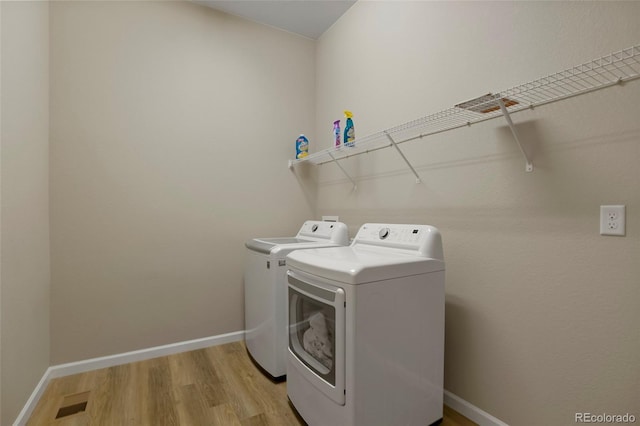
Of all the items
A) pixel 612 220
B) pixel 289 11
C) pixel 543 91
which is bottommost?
pixel 612 220

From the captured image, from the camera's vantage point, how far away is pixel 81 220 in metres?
2.03

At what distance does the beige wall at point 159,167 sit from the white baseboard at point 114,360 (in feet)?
0.15

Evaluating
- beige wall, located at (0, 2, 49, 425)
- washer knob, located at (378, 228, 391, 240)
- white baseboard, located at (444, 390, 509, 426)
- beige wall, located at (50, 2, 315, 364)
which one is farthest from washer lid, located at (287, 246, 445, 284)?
beige wall, located at (0, 2, 49, 425)

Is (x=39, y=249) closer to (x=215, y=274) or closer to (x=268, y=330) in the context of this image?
(x=215, y=274)

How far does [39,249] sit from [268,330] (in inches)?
55.7

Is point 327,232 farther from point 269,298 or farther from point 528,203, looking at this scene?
point 528,203

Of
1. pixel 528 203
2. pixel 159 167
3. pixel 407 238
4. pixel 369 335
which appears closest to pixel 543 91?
pixel 528 203

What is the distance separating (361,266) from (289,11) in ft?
7.58

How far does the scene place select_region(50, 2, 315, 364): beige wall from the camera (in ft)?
6.58

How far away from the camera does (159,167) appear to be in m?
2.27

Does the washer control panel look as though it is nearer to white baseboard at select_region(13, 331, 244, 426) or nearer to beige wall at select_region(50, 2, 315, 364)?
beige wall at select_region(50, 2, 315, 364)

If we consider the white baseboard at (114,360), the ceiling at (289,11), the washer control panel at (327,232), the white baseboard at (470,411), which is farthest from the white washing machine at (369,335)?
the ceiling at (289,11)

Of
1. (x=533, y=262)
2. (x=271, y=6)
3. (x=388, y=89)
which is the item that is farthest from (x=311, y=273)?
(x=271, y=6)

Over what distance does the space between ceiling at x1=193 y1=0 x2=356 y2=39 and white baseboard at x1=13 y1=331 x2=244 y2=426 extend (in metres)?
2.64
